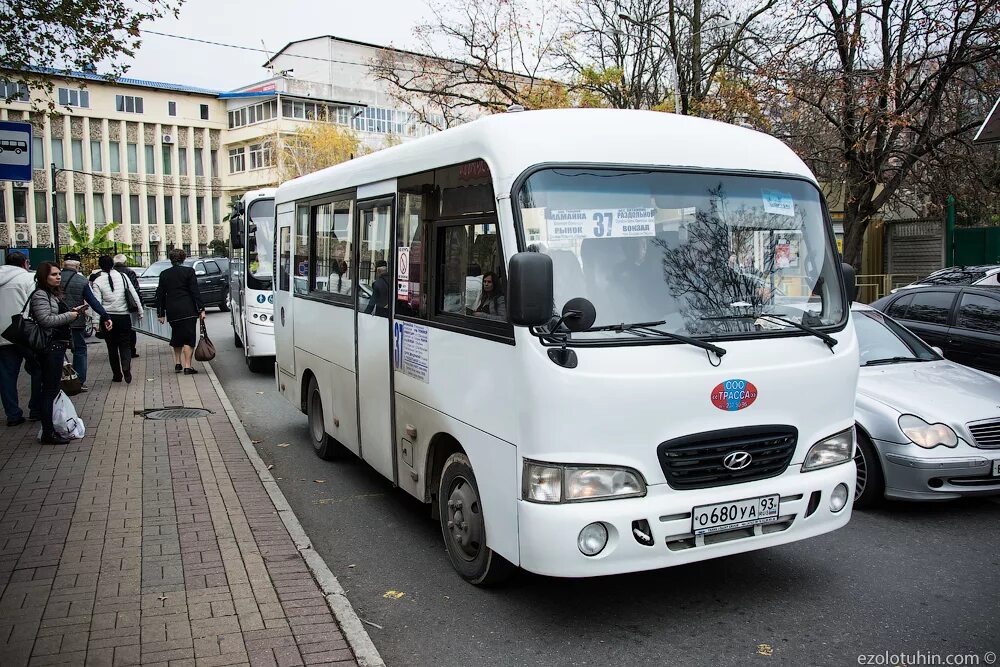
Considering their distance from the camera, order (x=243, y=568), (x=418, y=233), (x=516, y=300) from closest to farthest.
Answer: (x=516, y=300)
(x=243, y=568)
(x=418, y=233)

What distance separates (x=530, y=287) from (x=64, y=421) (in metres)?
6.82

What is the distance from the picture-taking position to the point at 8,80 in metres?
10.7

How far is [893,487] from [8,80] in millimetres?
10711

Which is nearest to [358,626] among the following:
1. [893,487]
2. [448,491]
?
[448,491]

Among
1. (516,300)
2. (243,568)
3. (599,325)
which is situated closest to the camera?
(516,300)

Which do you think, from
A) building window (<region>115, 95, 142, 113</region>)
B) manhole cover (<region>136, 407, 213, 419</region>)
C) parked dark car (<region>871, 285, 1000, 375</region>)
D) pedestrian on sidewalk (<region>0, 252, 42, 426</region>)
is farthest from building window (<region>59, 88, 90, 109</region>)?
parked dark car (<region>871, 285, 1000, 375</region>)

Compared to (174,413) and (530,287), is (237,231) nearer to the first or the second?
(174,413)

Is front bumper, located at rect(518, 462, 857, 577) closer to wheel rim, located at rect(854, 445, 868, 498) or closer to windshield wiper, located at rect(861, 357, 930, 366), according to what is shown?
wheel rim, located at rect(854, 445, 868, 498)

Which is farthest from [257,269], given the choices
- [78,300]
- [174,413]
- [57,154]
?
[57,154]

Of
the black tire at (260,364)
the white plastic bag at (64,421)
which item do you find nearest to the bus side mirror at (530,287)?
the white plastic bag at (64,421)

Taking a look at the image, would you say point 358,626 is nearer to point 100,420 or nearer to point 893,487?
point 893,487

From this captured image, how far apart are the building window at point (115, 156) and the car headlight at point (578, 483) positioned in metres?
71.7

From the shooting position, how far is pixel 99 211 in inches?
2675

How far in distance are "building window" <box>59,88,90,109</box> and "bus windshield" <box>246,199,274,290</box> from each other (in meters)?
59.0
